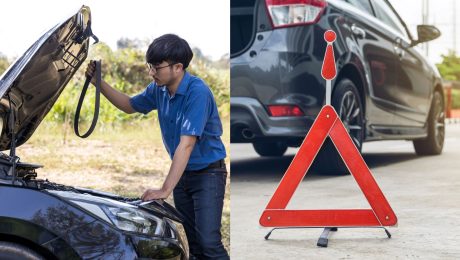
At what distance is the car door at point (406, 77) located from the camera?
5988 mm

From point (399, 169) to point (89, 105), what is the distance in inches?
202

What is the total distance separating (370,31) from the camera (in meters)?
5.96

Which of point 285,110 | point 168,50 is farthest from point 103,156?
point 168,50

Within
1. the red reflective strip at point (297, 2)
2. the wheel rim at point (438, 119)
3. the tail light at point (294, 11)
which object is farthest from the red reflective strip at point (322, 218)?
the red reflective strip at point (297, 2)

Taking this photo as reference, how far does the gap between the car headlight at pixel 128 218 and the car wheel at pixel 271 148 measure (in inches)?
96.3

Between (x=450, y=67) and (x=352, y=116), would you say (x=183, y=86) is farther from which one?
(x=450, y=67)

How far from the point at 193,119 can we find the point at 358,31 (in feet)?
7.92

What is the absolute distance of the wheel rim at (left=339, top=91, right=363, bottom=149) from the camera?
19.4 feet

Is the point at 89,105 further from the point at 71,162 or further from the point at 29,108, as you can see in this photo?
the point at 29,108

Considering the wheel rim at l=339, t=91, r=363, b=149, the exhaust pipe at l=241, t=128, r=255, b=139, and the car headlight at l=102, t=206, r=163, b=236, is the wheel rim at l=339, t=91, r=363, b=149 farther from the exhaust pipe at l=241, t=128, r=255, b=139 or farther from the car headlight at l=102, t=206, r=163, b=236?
the car headlight at l=102, t=206, r=163, b=236

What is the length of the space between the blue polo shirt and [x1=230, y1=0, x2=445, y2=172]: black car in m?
1.83

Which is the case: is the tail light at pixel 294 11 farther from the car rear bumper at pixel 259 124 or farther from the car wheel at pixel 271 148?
the car wheel at pixel 271 148

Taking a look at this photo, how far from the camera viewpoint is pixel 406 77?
6.09 m

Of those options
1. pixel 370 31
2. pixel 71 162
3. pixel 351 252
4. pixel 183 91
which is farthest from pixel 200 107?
pixel 71 162
